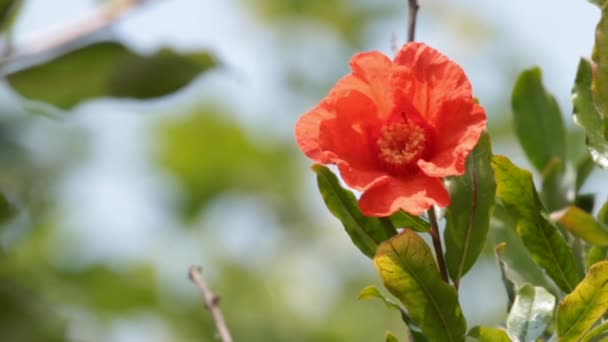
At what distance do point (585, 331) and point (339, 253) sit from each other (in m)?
4.56

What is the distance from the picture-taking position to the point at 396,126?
121cm

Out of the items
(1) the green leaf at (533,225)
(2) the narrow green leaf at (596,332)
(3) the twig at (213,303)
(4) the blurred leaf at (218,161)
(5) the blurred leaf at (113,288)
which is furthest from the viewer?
(4) the blurred leaf at (218,161)

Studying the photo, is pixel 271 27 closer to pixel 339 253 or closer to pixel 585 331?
pixel 339 253

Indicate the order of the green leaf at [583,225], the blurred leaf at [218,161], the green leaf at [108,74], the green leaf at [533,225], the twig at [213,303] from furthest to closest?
1. the blurred leaf at [218,161]
2. the green leaf at [108,74]
3. the twig at [213,303]
4. the green leaf at [533,225]
5. the green leaf at [583,225]

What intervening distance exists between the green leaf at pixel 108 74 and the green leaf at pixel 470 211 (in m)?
0.60

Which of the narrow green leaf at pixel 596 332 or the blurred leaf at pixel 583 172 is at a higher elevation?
the blurred leaf at pixel 583 172

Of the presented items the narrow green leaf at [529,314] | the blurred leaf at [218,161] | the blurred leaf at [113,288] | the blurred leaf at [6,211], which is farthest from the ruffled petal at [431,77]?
the blurred leaf at [218,161]

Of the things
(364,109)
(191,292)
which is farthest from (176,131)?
(364,109)

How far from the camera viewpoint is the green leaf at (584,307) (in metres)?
1.05

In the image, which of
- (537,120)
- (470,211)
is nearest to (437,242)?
(470,211)

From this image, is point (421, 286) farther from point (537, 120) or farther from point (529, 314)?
point (537, 120)

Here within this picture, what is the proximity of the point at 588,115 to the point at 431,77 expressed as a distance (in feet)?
0.67

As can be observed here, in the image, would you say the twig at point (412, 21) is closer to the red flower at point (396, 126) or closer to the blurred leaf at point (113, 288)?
the red flower at point (396, 126)

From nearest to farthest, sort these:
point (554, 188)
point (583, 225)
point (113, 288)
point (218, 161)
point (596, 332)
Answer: point (583, 225) < point (596, 332) < point (554, 188) < point (113, 288) < point (218, 161)
